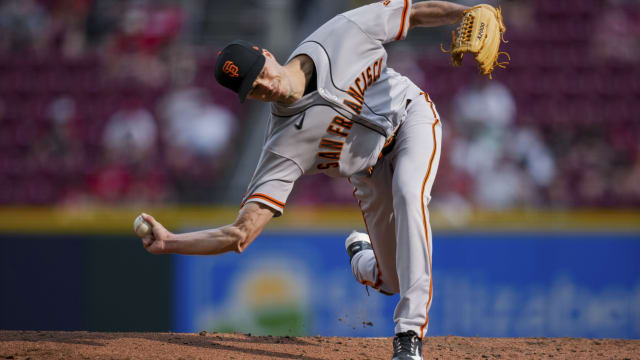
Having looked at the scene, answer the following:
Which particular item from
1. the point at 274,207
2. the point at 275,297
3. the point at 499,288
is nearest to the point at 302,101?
the point at 274,207

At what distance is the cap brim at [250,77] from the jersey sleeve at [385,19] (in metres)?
0.72

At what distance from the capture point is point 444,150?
8.99 meters

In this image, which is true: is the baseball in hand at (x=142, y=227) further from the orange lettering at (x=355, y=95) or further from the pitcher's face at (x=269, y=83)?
the orange lettering at (x=355, y=95)

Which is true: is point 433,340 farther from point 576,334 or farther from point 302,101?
point 576,334

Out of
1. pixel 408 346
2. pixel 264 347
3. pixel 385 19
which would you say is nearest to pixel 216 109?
pixel 264 347

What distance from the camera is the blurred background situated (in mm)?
7340

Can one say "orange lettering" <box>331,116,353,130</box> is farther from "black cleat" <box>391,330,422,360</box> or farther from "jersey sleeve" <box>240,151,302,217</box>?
"black cleat" <box>391,330,422,360</box>

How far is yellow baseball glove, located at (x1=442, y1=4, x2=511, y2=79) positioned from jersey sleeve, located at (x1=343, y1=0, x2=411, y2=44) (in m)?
0.27

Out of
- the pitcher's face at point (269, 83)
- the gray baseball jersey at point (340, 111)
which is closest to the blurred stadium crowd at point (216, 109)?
the gray baseball jersey at point (340, 111)

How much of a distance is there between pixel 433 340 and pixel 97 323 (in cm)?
352

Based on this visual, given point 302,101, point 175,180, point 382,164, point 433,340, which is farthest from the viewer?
point 175,180

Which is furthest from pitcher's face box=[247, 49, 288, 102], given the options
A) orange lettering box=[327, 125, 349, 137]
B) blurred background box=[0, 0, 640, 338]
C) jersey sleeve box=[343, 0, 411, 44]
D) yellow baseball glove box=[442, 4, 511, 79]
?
blurred background box=[0, 0, 640, 338]

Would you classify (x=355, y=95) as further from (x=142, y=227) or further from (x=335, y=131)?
(x=142, y=227)

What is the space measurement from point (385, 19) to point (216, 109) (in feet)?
18.8
